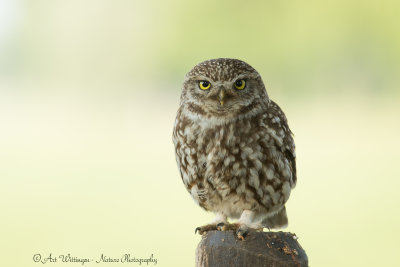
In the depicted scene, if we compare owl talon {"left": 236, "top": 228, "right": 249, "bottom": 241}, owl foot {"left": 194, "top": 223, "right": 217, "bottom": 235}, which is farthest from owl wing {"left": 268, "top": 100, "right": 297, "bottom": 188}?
owl talon {"left": 236, "top": 228, "right": 249, "bottom": 241}

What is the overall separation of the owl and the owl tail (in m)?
0.24

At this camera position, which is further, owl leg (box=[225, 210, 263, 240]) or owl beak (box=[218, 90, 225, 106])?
owl beak (box=[218, 90, 225, 106])

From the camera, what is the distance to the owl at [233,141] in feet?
11.2

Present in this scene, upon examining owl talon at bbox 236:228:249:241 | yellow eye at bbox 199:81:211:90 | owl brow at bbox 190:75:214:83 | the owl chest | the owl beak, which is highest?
owl brow at bbox 190:75:214:83

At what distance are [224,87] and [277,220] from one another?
0.99m

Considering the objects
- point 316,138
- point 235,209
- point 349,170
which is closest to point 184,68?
point 316,138

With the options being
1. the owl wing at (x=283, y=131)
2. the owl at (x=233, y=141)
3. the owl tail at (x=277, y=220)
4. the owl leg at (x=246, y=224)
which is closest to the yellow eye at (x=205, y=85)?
the owl at (x=233, y=141)

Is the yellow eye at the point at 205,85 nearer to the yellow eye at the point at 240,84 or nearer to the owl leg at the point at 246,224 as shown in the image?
the yellow eye at the point at 240,84

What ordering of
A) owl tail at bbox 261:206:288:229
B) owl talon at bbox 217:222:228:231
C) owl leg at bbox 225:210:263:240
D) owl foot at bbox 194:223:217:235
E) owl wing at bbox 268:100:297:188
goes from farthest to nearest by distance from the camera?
owl tail at bbox 261:206:288:229
owl wing at bbox 268:100:297:188
owl foot at bbox 194:223:217:235
owl talon at bbox 217:222:228:231
owl leg at bbox 225:210:263:240

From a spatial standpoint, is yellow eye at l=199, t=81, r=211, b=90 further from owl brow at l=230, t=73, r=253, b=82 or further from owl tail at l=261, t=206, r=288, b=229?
owl tail at l=261, t=206, r=288, b=229

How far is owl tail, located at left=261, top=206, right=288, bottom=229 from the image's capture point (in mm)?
3871

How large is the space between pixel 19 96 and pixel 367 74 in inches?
279

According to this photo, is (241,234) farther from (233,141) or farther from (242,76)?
(242,76)

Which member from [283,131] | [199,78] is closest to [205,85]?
[199,78]
